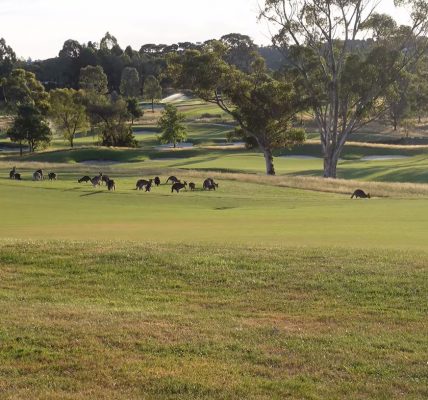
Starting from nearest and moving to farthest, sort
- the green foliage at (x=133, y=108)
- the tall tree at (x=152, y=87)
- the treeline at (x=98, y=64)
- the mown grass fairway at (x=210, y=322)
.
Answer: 1. the mown grass fairway at (x=210, y=322)
2. the green foliage at (x=133, y=108)
3. the tall tree at (x=152, y=87)
4. the treeline at (x=98, y=64)

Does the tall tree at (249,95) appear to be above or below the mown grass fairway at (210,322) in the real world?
above

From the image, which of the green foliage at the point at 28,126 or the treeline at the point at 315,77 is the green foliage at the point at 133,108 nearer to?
the green foliage at the point at 28,126

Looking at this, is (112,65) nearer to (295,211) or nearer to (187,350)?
(295,211)

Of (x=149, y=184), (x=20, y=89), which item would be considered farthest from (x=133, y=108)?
(x=149, y=184)

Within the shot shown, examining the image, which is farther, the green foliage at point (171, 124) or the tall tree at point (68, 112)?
the tall tree at point (68, 112)

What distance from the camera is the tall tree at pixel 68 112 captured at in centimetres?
8869

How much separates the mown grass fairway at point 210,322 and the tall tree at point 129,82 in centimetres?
12744

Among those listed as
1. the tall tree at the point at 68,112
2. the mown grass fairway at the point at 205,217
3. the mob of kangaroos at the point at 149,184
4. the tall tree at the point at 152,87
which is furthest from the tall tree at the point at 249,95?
the tall tree at the point at 152,87

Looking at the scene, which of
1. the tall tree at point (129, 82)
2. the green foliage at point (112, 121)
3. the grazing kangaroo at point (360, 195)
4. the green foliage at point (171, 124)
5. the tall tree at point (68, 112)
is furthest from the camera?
the tall tree at point (129, 82)

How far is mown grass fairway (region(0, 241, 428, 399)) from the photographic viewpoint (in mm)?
7898

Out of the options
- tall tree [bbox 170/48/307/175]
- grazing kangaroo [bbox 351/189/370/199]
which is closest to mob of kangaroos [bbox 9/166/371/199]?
grazing kangaroo [bbox 351/189/370/199]

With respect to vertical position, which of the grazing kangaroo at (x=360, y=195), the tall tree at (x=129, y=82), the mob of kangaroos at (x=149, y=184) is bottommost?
the grazing kangaroo at (x=360, y=195)

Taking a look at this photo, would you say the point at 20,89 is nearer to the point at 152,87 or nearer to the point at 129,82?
the point at 152,87

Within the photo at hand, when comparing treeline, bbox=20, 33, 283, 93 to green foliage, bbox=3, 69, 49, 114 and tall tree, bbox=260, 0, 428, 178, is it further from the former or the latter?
tall tree, bbox=260, 0, 428, 178
